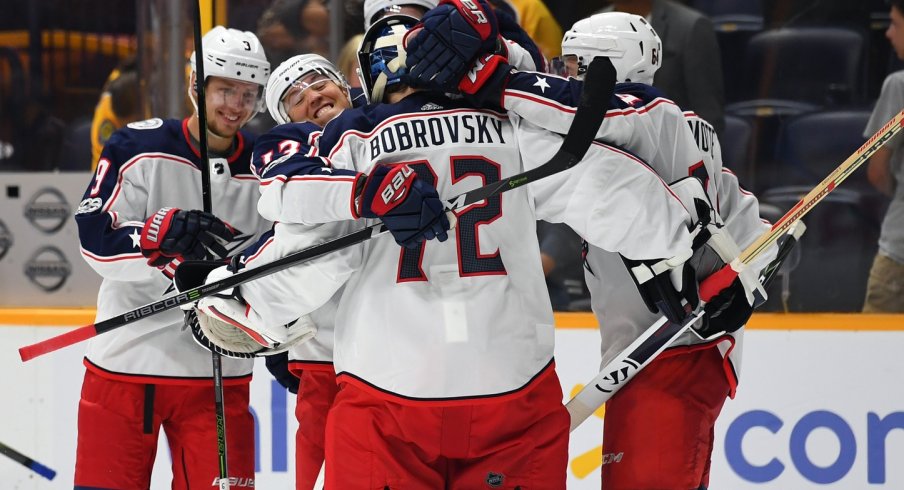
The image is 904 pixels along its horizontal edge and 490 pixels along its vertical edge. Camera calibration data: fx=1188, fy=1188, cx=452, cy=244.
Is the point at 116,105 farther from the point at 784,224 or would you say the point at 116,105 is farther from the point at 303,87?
the point at 784,224

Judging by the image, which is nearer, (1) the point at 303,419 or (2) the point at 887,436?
(1) the point at 303,419

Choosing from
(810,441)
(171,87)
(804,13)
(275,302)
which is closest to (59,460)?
(171,87)

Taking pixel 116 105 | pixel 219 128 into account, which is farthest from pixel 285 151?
pixel 116 105

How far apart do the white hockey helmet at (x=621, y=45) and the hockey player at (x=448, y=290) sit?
52 cm

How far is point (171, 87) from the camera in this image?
3.91 metres

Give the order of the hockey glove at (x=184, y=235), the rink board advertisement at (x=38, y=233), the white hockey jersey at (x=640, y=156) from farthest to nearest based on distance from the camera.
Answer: the rink board advertisement at (x=38, y=233) < the hockey glove at (x=184, y=235) < the white hockey jersey at (x=640, y=156)

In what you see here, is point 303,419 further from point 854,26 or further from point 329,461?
point 854,26

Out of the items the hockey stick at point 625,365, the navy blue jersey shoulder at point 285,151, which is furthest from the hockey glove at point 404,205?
the hockey stick at point 625,365

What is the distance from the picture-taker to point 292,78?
2.73 meters

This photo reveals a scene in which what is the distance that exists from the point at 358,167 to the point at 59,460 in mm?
2204

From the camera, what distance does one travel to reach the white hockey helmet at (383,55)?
195cm

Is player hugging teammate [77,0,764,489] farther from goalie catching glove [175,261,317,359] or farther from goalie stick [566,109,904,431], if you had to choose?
goalie stick [566,109,904,431]

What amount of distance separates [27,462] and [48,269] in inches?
27.3

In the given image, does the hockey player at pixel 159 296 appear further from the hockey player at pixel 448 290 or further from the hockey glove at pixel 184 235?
the hockey player at pixel 448 290
